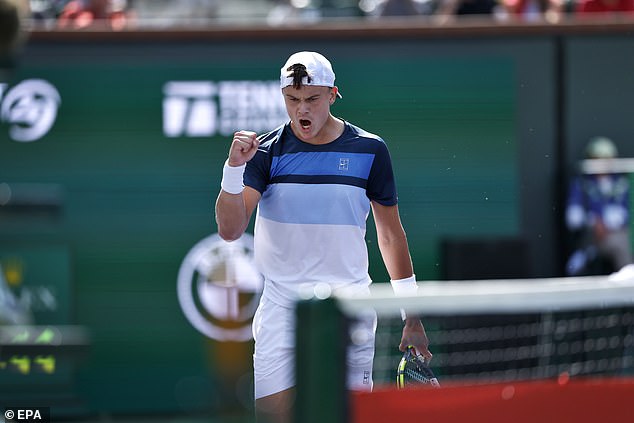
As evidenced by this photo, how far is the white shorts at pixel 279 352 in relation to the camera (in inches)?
215

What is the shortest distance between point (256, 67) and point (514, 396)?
16.5ft

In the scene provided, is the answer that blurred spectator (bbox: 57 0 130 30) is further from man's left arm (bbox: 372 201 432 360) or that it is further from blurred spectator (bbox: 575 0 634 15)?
man's left arm (bbox: 372 201 432 360)

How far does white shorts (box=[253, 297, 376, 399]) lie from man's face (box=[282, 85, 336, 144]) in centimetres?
77

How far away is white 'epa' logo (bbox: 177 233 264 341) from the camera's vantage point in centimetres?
848

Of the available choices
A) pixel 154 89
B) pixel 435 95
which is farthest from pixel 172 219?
pixel 435 95

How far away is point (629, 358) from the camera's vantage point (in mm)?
5105

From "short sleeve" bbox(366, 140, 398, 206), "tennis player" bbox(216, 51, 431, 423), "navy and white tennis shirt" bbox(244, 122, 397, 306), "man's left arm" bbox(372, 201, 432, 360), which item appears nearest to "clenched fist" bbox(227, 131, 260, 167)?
"tennis player" bbox(216, 51, 431, 423)

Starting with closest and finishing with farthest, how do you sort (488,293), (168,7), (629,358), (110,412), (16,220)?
(16,220) < (488,293) < (629,358) < (110,412) < (168,7)

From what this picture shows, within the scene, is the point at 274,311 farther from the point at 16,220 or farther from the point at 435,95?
the point at 435,95

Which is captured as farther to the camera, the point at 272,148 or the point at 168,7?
the point at 168,7

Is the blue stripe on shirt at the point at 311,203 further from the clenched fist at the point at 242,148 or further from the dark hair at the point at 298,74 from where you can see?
the dark hair at the point at 298,74

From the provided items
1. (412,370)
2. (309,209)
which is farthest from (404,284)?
(309,209)

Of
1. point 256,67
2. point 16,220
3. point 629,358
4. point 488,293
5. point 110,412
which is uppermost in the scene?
point 256,67

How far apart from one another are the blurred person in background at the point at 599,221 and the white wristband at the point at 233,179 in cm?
389
